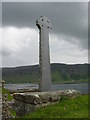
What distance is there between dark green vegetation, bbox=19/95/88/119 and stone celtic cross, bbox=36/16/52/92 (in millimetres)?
2665

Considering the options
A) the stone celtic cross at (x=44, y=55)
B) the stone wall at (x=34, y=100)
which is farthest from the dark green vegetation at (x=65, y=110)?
the stone celtic cross at (x=44, y=55)

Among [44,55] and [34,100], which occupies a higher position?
[44,55]

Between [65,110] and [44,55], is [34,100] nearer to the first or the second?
[65,110]

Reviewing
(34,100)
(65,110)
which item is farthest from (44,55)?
(65,110)

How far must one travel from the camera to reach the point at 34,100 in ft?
39.8

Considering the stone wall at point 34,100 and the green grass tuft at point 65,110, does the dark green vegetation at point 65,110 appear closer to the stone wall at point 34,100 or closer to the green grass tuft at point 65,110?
the green grass tuft at point 65,110

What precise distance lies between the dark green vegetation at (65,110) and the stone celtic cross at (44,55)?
8.74ft

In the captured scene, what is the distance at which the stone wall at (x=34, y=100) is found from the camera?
480 inches

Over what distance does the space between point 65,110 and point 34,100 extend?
1.64m

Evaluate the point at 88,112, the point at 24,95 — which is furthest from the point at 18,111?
the point at 88,112

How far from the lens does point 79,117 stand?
10.5 m

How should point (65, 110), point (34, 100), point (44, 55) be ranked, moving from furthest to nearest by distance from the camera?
1. point (44, 55)
2. point (34, 100)
3. point (65, 110)

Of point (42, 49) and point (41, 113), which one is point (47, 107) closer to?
point (41, 113)

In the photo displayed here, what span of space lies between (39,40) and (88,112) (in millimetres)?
6108
